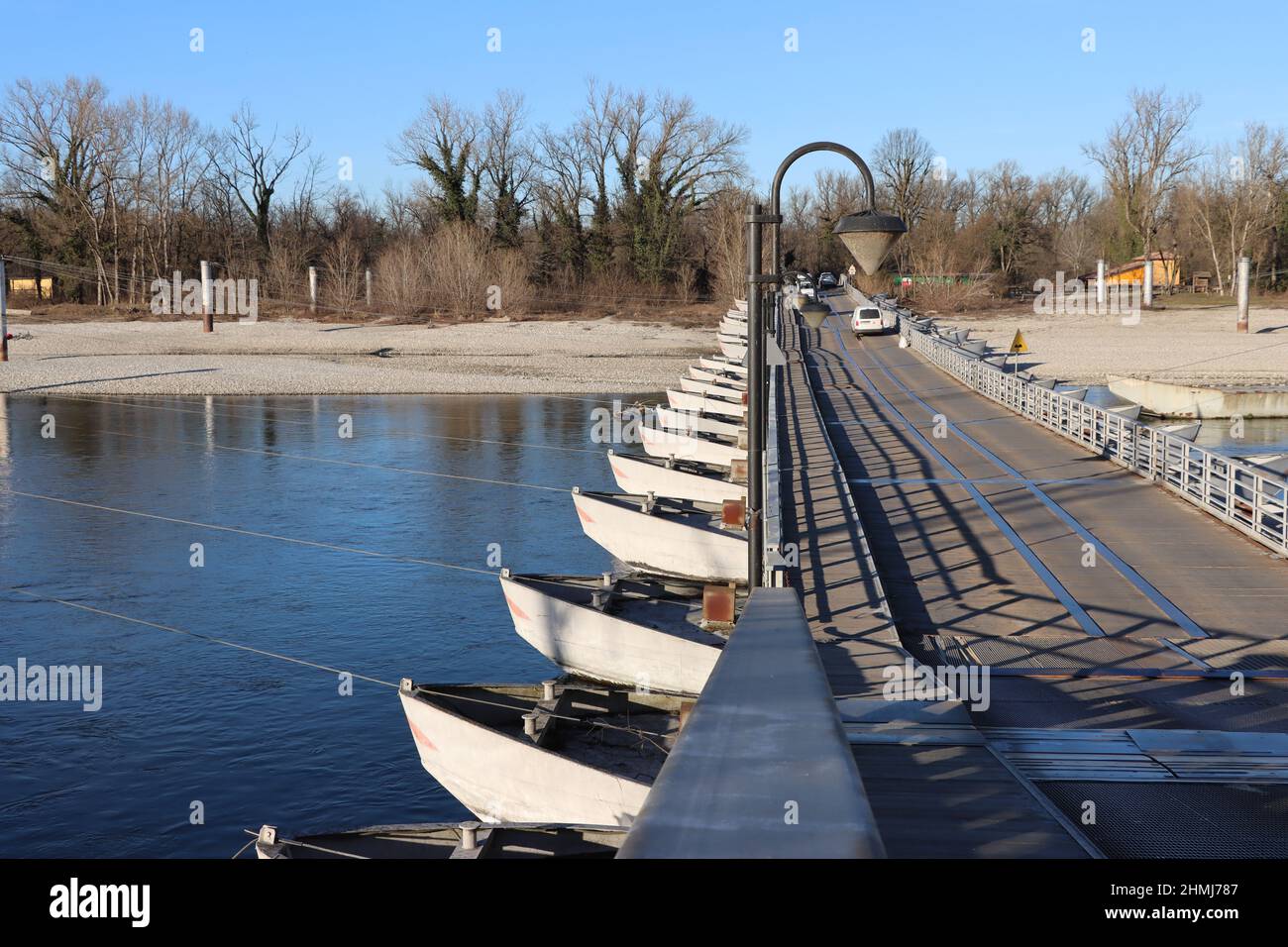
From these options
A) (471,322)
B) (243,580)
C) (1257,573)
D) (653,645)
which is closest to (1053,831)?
(653,645)

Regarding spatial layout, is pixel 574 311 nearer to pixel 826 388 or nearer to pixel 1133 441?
pixel 826 388

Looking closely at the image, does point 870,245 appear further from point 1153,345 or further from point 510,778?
point 1153,345

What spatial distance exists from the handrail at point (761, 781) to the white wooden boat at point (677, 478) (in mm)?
24291

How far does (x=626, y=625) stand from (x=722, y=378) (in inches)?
1209

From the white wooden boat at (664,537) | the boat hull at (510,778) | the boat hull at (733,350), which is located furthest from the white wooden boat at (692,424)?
the boat hull at (510,778)

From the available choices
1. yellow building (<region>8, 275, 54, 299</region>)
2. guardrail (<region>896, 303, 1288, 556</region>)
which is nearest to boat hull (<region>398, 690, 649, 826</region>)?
guardrail (<region>896, 303, 1288, 556</region>)

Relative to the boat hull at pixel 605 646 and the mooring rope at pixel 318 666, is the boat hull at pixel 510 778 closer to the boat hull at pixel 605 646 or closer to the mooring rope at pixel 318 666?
the mooring rope at pixel 318 666

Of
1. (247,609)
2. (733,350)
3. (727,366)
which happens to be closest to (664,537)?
(247,609)

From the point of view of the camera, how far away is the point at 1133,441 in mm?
26516

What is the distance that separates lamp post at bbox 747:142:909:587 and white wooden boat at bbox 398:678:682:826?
9.41ft

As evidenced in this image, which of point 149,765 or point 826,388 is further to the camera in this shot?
point 826,388

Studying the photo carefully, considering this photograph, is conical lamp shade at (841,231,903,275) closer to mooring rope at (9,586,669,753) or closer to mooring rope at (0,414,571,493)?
mooring rope at (9,586,669,753)
